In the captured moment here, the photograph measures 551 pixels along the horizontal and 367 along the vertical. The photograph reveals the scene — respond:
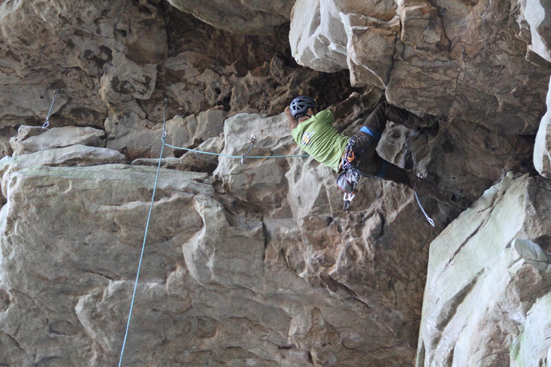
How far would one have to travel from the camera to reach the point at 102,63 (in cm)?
805

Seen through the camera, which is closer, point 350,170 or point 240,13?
point 350,170

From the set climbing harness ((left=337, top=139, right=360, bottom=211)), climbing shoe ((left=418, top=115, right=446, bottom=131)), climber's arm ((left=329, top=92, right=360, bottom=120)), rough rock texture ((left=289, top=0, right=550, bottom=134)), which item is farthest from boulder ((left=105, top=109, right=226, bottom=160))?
climbing shoe ((left=418, top=115, right=446, bottom=131))

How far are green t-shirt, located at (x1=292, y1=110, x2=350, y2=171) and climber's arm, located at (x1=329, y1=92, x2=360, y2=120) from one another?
65 centimetres

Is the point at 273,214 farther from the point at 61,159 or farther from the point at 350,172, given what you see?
the point at 61,159

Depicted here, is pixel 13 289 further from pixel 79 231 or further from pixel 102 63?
pixel 102 63

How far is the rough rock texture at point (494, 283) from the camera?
382 centimetres

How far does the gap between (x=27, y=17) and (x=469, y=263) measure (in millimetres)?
6709

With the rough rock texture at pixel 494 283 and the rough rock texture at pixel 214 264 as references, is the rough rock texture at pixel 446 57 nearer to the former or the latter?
the rough rock texture at pixel 494 283


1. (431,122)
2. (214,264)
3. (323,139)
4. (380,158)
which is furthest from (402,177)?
(214,264)

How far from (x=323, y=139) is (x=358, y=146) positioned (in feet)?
1.63

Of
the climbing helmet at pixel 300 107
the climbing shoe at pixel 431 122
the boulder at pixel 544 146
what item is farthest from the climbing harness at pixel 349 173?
the boulder at pixel 544 146

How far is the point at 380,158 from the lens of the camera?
547 cm

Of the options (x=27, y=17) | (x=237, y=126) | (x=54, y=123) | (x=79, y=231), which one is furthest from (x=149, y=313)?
(x=27, y=17)

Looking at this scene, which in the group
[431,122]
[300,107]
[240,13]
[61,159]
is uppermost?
[240,13]
